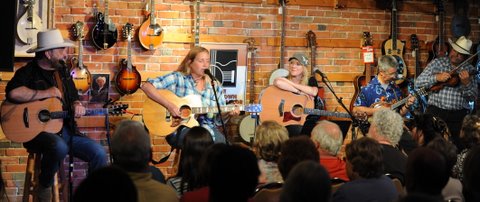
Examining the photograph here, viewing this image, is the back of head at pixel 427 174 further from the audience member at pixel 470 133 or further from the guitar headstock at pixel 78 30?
the guitar headstock at pixel 78 30

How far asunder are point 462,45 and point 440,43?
2.11 feet

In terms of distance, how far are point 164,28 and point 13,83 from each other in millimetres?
2454

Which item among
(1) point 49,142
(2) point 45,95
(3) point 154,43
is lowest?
(1) point 49,142

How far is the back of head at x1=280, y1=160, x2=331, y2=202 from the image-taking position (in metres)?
3.03

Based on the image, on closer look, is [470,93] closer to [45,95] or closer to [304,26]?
[304,26]

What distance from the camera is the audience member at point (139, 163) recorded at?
380cm

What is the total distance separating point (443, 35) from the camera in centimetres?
948

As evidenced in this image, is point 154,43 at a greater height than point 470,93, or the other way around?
point 154,43

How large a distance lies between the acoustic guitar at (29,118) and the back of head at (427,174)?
12.1 feet

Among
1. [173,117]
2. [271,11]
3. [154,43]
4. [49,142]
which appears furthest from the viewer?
[271,11]

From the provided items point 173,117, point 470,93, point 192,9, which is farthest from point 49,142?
point 470,93

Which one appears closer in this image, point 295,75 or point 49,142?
point 49,142

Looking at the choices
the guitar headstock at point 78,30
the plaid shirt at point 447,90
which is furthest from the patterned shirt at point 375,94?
the guitar headstock at point 78,30

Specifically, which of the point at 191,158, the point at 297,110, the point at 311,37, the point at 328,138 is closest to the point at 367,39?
the point at 311,37
